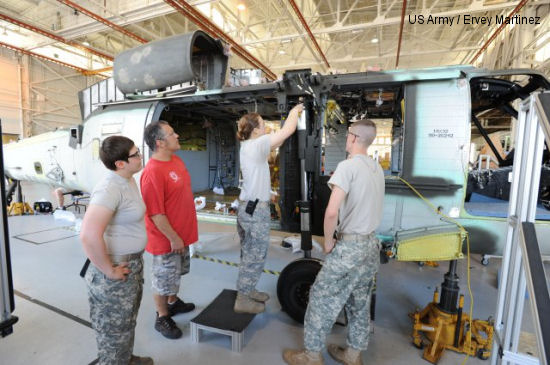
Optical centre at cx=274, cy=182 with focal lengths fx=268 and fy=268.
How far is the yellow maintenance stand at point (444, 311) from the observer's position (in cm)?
226

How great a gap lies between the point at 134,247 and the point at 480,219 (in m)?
2.95

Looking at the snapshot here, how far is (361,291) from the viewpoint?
6.49ft

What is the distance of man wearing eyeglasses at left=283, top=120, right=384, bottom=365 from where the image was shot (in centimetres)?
181

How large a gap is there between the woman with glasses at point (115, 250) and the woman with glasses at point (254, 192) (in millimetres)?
849

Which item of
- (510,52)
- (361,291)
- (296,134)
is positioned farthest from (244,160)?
(510,52)

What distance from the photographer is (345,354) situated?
2148 mm

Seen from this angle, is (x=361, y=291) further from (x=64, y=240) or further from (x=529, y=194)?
→ (x=64, y=240)

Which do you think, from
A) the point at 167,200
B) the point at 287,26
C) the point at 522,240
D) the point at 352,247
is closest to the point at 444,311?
the point at 352,247

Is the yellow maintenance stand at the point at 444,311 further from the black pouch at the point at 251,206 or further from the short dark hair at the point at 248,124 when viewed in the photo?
the short dark hair at the point at 248,124

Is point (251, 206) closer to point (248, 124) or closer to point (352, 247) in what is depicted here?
point (248, 124)

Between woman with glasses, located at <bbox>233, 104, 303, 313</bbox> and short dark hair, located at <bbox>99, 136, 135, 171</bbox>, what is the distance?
0.91 meters

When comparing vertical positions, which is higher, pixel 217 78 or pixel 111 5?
pixel 111 5

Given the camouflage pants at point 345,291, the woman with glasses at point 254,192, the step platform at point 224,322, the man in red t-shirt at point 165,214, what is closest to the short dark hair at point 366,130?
the woman with glasses at point 254,192

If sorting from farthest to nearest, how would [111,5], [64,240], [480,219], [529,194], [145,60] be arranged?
[111,5] → [64,240] → [145,60] → [480,219] → [529,194]
